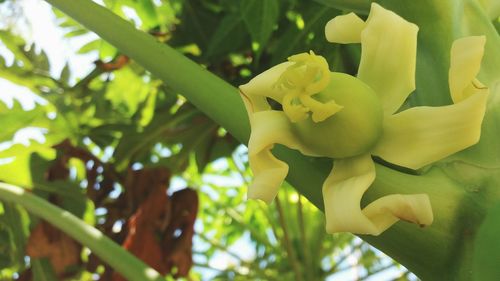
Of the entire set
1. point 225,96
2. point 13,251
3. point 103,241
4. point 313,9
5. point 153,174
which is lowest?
point 13,251

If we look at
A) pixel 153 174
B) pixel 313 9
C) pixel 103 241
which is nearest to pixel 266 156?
pixel 103 241

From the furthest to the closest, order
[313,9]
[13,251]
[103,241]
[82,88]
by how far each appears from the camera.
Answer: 1. [82,88]
2. [13,251]
3. [313,9]
4. [103,241]

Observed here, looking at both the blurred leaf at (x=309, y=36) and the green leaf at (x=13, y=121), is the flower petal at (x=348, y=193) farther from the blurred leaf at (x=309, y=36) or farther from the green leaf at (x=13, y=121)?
the green leaf at (x=13, y=121)

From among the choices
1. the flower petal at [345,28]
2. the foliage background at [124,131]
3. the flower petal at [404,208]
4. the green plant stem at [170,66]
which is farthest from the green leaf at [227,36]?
the flower petal at [404,208]

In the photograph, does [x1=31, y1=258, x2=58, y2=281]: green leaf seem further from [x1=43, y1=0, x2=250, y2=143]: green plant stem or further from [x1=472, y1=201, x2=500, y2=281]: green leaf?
[x1=472, y1=201, x2=500, y2=281]: green leaf

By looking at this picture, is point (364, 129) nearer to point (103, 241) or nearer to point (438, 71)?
point (438, 71)

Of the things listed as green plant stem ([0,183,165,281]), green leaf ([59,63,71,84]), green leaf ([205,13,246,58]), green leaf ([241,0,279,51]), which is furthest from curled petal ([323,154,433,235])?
green leaf ([59,63,71,84])

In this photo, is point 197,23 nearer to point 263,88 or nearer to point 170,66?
point 170,66
